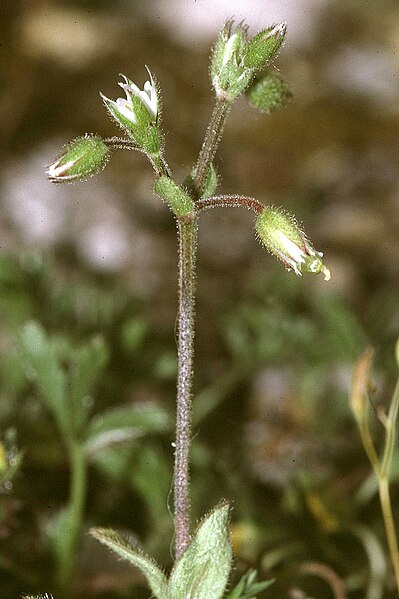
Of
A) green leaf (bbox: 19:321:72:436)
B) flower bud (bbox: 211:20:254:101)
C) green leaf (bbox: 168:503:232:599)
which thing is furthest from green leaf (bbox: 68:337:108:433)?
flower bud (bbox: 211:20:254:101)

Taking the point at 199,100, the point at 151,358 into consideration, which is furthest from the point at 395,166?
the point at 151,358

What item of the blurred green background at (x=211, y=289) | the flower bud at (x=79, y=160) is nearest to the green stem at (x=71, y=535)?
the blurred green background at (x=211, y=289)

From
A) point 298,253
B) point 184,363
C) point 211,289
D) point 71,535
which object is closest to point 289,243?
point 298,253

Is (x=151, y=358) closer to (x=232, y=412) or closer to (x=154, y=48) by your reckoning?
(x=232, y=412)

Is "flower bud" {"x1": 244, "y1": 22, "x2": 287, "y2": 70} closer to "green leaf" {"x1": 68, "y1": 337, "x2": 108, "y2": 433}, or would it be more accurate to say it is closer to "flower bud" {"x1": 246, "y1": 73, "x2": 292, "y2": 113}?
"flower bud" {"x1": 246, "y1": 73, "x2": 292, "y2": 113}

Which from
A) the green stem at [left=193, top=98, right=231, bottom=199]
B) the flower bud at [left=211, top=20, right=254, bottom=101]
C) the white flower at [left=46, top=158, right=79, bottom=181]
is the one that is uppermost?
the flower bud at [left=211, top=20, right=254, bottom=101]
